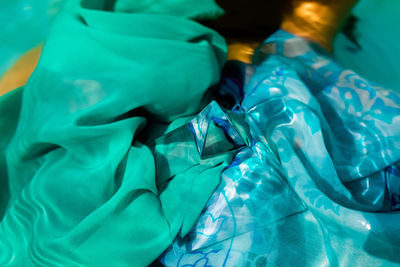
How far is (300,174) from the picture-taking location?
1.77 ft

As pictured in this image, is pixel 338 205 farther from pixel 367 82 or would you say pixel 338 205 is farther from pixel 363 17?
pixel 363 17

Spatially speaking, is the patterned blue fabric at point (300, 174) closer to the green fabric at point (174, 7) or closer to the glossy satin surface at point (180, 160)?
the glossy satin surface at point (180, 160)

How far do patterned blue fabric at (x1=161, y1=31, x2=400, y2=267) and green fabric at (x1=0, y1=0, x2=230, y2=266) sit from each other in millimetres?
46

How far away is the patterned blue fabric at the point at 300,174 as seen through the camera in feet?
1.61

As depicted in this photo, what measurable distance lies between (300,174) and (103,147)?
0.34 m

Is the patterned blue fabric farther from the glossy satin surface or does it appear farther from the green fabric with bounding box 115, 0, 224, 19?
the green fabric with bounding box 115, 0, 224, 19

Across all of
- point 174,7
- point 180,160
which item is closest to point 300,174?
point 180,160

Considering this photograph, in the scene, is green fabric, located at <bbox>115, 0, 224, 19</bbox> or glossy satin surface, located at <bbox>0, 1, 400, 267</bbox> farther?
green fabric, located at <bbox>115, 0, 224, 19</bbox>

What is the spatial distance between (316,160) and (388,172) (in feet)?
0.49

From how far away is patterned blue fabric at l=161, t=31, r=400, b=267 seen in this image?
0.49 meters

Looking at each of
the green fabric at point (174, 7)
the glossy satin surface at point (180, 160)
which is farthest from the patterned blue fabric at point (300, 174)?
the green fabric at point (174, 7)

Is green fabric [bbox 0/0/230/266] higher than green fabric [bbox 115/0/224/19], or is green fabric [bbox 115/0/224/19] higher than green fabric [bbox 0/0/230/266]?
green fabric [bbox 115/0/224/19]

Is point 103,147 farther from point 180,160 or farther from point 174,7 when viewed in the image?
point 174,7

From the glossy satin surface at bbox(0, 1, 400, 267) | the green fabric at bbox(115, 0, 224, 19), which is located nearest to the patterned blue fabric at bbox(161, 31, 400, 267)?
the glossy satin surface at bbox(0, 1, 400, 267)
